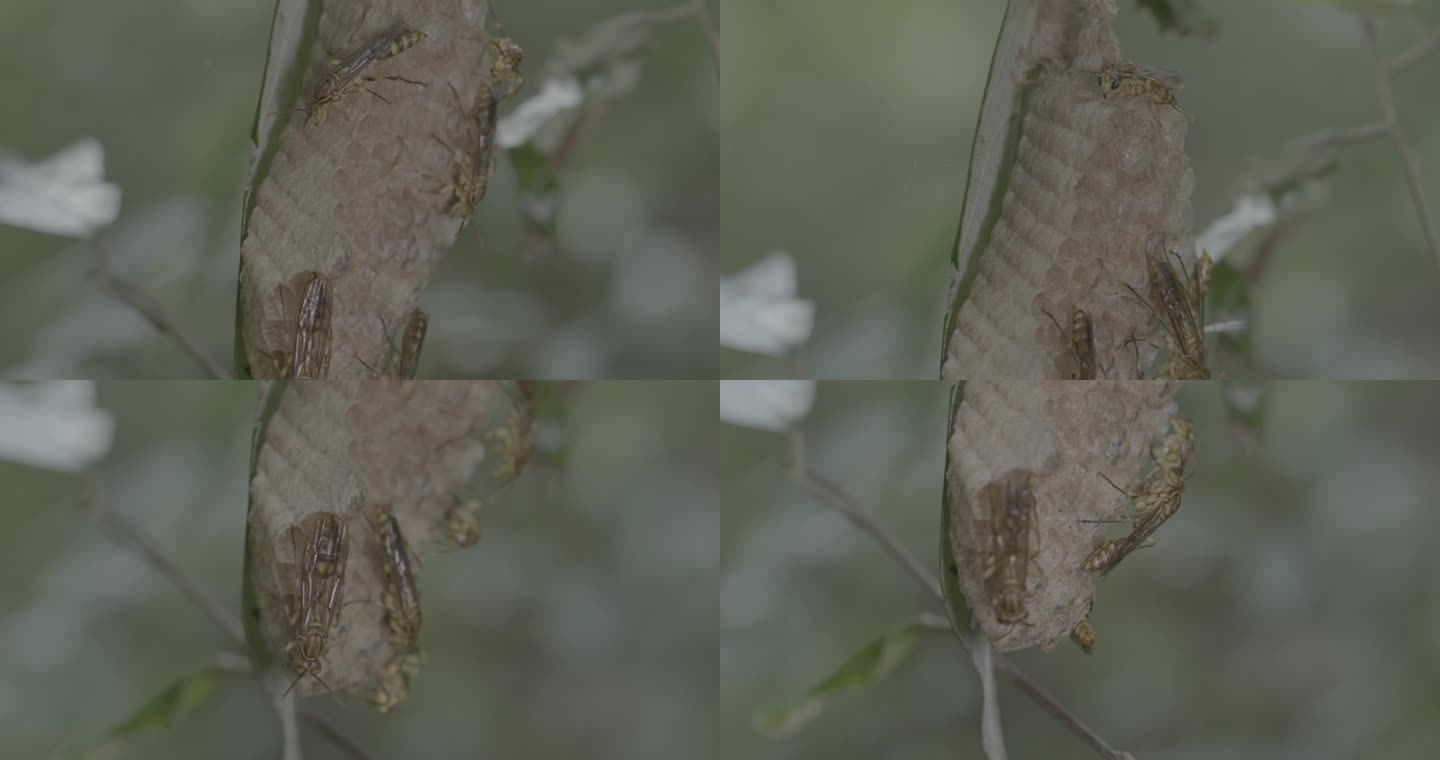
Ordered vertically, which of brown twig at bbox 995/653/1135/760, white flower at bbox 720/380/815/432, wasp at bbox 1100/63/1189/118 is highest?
wasp at bbox 1100/63/1189/118

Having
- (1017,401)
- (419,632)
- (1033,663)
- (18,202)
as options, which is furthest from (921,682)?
(18,202)

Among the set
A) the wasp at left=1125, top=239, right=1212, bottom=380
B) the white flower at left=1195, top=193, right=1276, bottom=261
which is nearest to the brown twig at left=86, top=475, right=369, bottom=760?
the wasp at left=1125, top=239, right=1212, bottom=380

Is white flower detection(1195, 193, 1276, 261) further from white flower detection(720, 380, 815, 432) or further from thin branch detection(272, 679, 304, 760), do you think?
thin branch detection(272, 679, 304, 760)

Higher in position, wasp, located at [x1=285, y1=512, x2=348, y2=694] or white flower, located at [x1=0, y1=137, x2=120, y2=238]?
white flower, located at [x1=0, y1=137, x2=120, y2=238]

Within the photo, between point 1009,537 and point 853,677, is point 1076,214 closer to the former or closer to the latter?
point 1009,537

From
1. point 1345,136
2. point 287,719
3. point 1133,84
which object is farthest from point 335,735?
point 1345,136

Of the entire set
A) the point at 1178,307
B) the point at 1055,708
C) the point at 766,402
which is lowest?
the point at 1055,708
